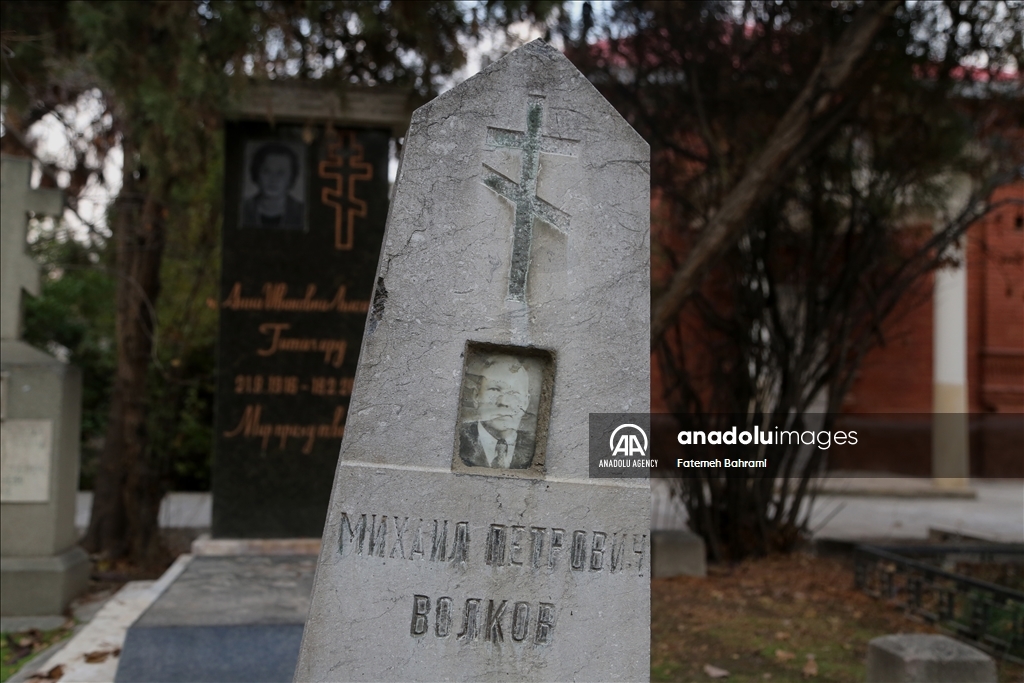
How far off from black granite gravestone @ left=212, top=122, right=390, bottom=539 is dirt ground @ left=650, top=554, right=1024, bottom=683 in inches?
115

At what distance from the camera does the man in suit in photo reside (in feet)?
9.48

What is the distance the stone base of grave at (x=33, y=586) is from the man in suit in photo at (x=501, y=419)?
183 inches

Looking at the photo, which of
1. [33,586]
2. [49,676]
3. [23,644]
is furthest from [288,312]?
[49,676]

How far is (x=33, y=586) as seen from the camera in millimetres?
6250

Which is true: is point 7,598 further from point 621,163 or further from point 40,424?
point 621,163

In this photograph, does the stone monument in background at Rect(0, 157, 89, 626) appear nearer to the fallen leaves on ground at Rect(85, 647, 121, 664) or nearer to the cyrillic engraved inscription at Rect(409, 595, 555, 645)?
the fallen leaves on ground at Rect(85, 647, 121, 664)

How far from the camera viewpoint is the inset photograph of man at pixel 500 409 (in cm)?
289

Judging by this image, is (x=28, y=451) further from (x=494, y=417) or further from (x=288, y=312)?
(x=494, y=417)

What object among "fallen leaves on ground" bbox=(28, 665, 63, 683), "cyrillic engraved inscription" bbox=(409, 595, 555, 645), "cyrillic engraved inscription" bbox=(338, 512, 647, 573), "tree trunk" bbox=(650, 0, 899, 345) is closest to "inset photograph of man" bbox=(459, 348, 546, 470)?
"cyrillic engraved inscription" bbox=(338, 512, 647, 573)

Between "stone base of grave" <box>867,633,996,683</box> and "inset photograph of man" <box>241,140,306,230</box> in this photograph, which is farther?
"inset photograph of man" <box>241,140,306,230</box>

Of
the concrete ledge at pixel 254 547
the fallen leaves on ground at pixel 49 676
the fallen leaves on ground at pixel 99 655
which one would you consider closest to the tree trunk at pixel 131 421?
the concrete ledge at pixel 254 547

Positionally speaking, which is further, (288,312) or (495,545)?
(288,312)

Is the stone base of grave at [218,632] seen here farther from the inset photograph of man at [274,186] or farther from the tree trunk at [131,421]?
the inset photograph of man at [274,186]

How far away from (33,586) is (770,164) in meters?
5.71
